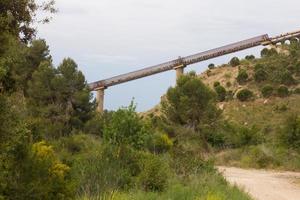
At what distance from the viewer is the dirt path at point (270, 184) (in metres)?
17.1

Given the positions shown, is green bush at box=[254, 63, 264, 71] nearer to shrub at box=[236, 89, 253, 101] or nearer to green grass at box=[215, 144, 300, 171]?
shrub at box=[236, 89, 253, 101]

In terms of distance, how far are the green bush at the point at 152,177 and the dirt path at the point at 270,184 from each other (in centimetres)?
391

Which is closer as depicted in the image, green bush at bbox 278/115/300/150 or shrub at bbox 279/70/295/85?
green bush at bbox 278/115/300/150

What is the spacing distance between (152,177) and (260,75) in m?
50.9

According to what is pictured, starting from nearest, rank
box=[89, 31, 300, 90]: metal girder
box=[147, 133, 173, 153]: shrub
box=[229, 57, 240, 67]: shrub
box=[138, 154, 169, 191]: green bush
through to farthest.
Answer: box=[138, 154, 169, 191]: green bush, box=[147, 133, 173, 153]: shrub, box=[89, 31, 300, 90]: metal girder, box=[229, 57, 240, 67]: shrub

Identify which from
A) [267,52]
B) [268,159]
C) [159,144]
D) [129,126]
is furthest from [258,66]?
[129,126]

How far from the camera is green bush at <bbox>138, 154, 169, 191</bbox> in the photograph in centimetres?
1290

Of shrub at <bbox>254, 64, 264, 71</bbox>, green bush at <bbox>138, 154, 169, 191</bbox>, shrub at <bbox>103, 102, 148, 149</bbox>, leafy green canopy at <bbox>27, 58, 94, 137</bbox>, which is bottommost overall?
green bush at <bbox>138, 154, 169, 191</bbox>

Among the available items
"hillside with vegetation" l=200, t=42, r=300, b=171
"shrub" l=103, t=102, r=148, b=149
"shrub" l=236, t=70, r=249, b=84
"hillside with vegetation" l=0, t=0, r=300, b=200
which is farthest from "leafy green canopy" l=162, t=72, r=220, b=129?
"shrub" l=236, t=70, r=249, b=84

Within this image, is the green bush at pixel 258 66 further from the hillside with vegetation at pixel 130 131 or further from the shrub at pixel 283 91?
the shrub at pixel 283 91

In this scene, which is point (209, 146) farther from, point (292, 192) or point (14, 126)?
point (14, 126)

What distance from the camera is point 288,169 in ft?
86.4

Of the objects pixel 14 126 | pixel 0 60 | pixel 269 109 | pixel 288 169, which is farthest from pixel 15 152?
pixel 269 109

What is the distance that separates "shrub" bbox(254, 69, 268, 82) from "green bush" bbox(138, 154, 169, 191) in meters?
50.2
